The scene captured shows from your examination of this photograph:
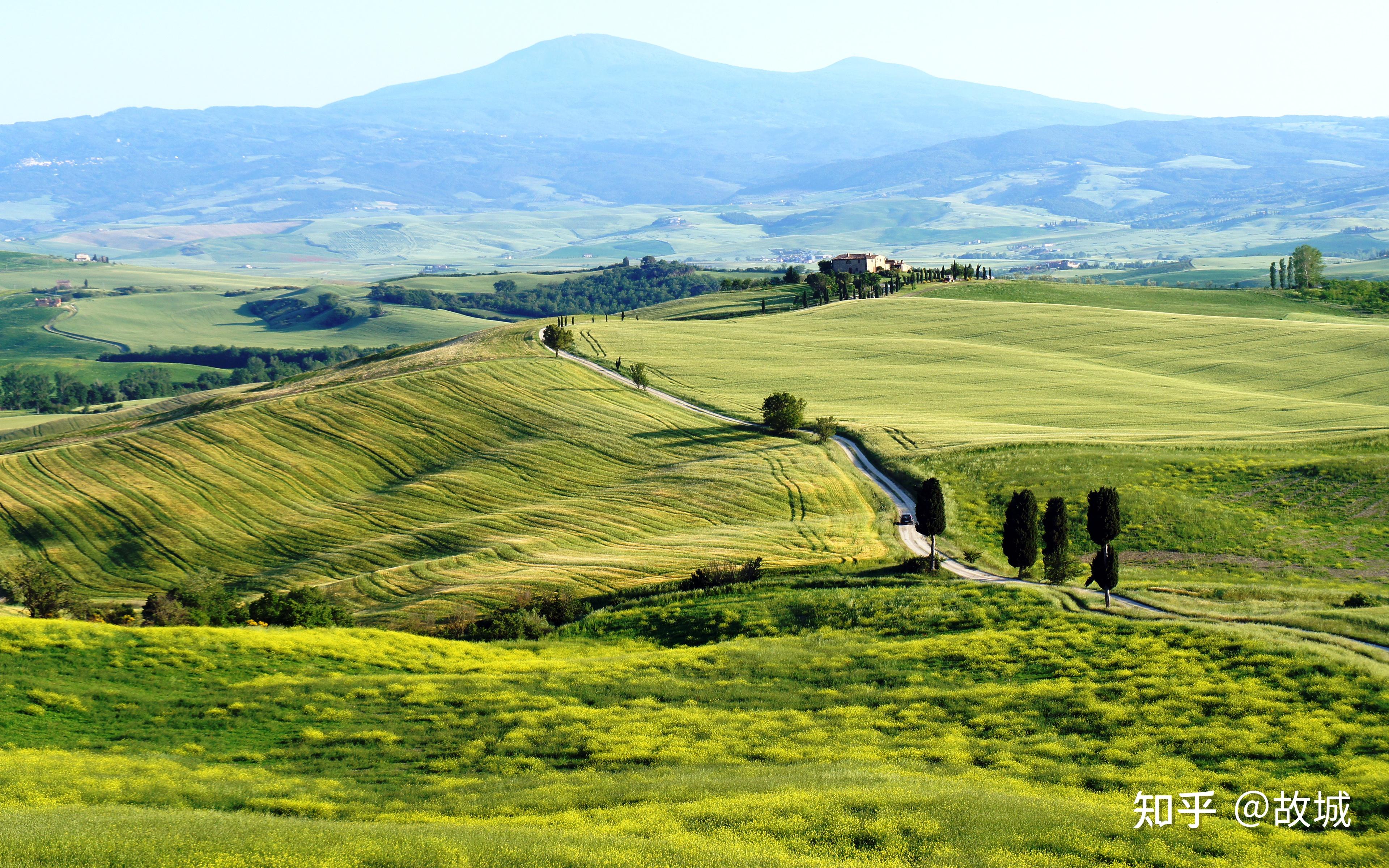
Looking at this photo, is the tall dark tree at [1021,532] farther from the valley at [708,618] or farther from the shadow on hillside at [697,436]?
the shadow on hillside at [697,436]

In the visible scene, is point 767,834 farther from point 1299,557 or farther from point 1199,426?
point 1199,426

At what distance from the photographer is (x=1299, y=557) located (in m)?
61.3

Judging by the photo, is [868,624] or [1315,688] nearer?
[1315,688]

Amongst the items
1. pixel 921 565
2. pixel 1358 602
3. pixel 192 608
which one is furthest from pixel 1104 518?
pixel 192 608

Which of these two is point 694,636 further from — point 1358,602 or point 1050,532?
point 1358,602

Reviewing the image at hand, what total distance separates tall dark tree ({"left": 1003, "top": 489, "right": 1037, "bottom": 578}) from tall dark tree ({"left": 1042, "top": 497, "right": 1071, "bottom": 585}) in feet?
2.03

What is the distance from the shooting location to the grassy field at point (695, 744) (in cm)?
2381

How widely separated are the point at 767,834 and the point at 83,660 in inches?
1150

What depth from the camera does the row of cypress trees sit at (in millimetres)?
49438

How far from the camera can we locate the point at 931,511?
5834 cm

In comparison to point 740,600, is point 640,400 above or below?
above

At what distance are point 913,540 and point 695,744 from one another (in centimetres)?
3536

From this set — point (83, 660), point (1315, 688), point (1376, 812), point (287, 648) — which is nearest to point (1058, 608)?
point (1315, 688)

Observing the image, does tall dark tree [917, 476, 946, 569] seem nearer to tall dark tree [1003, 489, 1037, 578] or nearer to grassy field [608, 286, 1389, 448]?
tall dark tree [1003, 489, 1037, 578]
